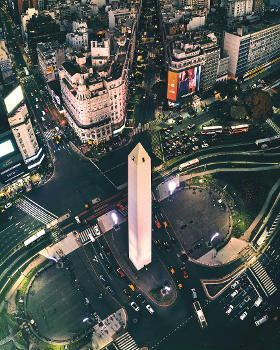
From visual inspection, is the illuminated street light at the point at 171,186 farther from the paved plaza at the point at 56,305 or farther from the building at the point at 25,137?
the building at the point at 25,137

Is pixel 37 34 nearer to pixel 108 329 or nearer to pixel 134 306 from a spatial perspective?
pixel 134 306

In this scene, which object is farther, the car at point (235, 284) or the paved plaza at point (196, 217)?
the paved plaza at point (196, 217)

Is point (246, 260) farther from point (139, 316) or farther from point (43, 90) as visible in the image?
point (43, 90)

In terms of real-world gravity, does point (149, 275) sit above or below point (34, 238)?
below

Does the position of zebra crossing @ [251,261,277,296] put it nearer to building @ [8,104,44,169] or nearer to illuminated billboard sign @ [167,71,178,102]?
illuminated billboard sign @ [167,71,178,102]

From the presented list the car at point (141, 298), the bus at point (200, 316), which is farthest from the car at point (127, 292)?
the bus at point (200, 316)

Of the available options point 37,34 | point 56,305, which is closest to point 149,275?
point 56,305

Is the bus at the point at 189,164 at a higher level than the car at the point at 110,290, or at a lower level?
higher
